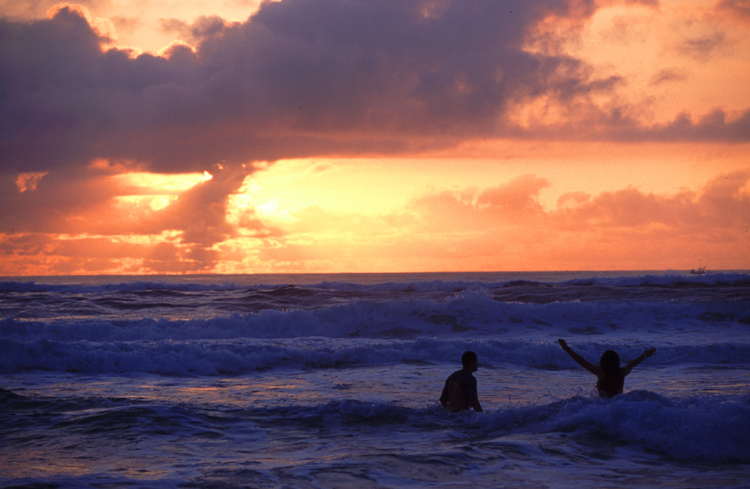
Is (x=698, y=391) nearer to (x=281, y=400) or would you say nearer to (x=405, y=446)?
(x=405, y=446)

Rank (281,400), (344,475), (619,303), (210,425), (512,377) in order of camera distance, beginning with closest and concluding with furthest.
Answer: (344,475) → (210,425) → (281,400) → (512,377) → (619,303)

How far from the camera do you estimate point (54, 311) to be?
93.4 ft

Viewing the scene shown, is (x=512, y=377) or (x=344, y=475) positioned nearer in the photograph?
(x=344, y=475)

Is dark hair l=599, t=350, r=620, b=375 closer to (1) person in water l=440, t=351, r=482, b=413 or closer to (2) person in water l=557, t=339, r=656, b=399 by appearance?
(2) person in water l=557, t=339, r=656, b=399

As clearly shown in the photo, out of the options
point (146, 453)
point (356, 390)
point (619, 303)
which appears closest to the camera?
point (146, 453)

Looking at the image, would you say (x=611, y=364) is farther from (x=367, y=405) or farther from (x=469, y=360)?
(x=367, y=405)

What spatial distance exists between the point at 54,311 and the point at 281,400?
832 inches

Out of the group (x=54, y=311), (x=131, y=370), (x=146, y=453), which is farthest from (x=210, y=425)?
(x=54, y=311)

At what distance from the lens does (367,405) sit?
441 inches

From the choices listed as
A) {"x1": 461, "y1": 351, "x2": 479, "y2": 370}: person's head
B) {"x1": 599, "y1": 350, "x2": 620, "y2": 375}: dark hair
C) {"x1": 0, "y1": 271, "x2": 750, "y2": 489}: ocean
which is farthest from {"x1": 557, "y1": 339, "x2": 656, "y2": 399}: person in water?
{"x1": 461, "y1": 351, "x2": 479, "y2": 370}: person's head

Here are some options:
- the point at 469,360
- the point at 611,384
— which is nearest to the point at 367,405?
the point at 469,360

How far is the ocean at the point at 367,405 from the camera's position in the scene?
772 centimetres

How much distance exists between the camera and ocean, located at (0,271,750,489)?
7.72m

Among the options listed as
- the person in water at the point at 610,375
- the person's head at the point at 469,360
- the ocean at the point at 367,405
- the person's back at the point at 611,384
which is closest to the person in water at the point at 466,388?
the person's head at the point at 469,360
